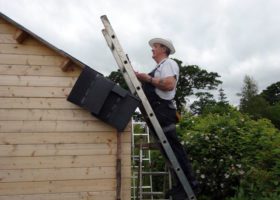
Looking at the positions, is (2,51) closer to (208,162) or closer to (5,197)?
(5,197)

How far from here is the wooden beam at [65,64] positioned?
5367 mm

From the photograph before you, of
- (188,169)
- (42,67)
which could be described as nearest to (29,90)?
(42,67)

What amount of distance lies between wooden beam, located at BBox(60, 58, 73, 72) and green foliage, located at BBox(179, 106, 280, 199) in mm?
3081

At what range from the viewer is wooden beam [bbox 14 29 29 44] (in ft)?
17.7

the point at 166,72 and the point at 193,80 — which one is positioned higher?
the point at 193,80

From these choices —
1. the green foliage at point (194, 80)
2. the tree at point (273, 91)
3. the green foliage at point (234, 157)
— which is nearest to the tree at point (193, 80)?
the green foliage at point (194, 80)

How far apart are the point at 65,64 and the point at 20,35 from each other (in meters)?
0.71

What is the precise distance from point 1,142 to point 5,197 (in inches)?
26.8

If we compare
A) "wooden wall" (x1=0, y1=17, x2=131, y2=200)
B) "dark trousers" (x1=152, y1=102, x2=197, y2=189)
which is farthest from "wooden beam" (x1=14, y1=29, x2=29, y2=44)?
"dark trousers" (x1=152, y1=102, x2=197, y2=189)

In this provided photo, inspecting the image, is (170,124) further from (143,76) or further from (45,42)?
(45,42)

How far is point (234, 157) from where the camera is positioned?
23.9 ft

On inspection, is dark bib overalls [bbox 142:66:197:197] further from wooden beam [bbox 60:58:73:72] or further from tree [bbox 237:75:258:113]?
tree [bbox 237:75:258:113]

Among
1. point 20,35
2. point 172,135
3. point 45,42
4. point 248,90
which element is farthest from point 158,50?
point 248,90

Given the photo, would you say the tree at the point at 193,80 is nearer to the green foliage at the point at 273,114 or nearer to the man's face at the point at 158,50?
the green foliage at the point at 273,114
